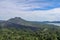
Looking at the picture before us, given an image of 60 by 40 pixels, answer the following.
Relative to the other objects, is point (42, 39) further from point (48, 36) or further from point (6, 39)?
point (6, 39)

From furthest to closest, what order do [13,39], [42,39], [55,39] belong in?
[13,39] → [42,39] → [55,39]

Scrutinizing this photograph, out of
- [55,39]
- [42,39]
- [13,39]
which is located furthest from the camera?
[13,39]

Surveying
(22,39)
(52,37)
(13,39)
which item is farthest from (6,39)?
(52,37)

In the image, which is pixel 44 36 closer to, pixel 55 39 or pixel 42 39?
pixel 42 39

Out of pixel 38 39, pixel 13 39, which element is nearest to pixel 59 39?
pixel 38 39

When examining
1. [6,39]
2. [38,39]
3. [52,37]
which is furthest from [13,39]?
[52,37]

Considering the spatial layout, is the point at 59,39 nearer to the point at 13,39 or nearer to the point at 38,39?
the point at 38,39

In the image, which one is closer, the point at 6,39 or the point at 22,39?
the point at 22,39

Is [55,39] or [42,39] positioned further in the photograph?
[42,39]
